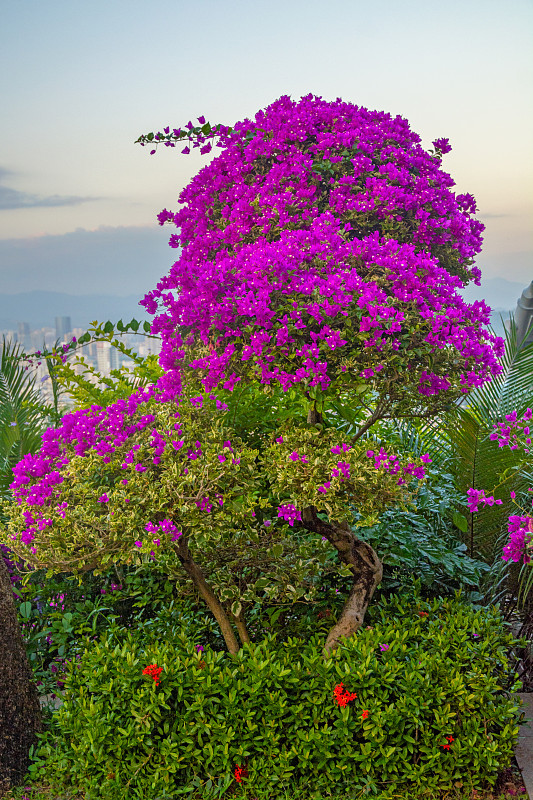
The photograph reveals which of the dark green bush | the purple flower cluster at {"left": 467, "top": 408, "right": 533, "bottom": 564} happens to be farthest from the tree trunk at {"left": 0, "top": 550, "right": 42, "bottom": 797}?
Answer: the purple flower cluster at {"left": 467, "top": 408, "right": 533, "bottom": 564}

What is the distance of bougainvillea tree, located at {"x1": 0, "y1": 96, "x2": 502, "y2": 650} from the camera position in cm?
310

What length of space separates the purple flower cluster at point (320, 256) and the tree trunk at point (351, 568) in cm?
95

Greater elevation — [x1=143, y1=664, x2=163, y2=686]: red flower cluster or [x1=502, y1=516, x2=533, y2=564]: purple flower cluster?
[x1=502, y1=516, x2=533, y2=564]: purple flower cluster

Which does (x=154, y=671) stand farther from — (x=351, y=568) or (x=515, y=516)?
(x=515, y=516)

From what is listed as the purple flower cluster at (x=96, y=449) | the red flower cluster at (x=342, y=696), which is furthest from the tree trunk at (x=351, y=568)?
the purple flower cluster at (x=96, y=449)

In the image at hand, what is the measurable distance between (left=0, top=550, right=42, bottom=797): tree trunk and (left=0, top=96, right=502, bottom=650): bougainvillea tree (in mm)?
453

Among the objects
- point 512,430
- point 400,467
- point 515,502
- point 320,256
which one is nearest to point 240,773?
point 400,467

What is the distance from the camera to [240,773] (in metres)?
3.29

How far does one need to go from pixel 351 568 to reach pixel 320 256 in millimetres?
1817

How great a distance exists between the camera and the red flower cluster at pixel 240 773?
3275mm

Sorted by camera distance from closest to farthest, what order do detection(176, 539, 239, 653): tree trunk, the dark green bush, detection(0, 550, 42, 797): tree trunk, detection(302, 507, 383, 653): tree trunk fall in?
the dark green bush
detection(0, 550, 42, 797): tree trunk
detection(176, 539, 239, 653): tree trunk
detection(302, 507, 383, 653): tree trunk

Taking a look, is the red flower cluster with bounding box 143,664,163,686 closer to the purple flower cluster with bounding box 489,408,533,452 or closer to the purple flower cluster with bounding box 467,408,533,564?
the purple flower cluster with bounding box 467,408,533,564

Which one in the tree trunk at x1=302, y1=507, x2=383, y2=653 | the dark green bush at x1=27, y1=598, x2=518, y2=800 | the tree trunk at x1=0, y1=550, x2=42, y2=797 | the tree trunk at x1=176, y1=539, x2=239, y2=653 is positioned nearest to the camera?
the dark green bush at x1=27, y1=598, x2=518, y2=800

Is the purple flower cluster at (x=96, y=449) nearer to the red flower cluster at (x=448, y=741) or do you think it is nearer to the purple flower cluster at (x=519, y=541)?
the purple flower cluster at (x=519, y=541)
